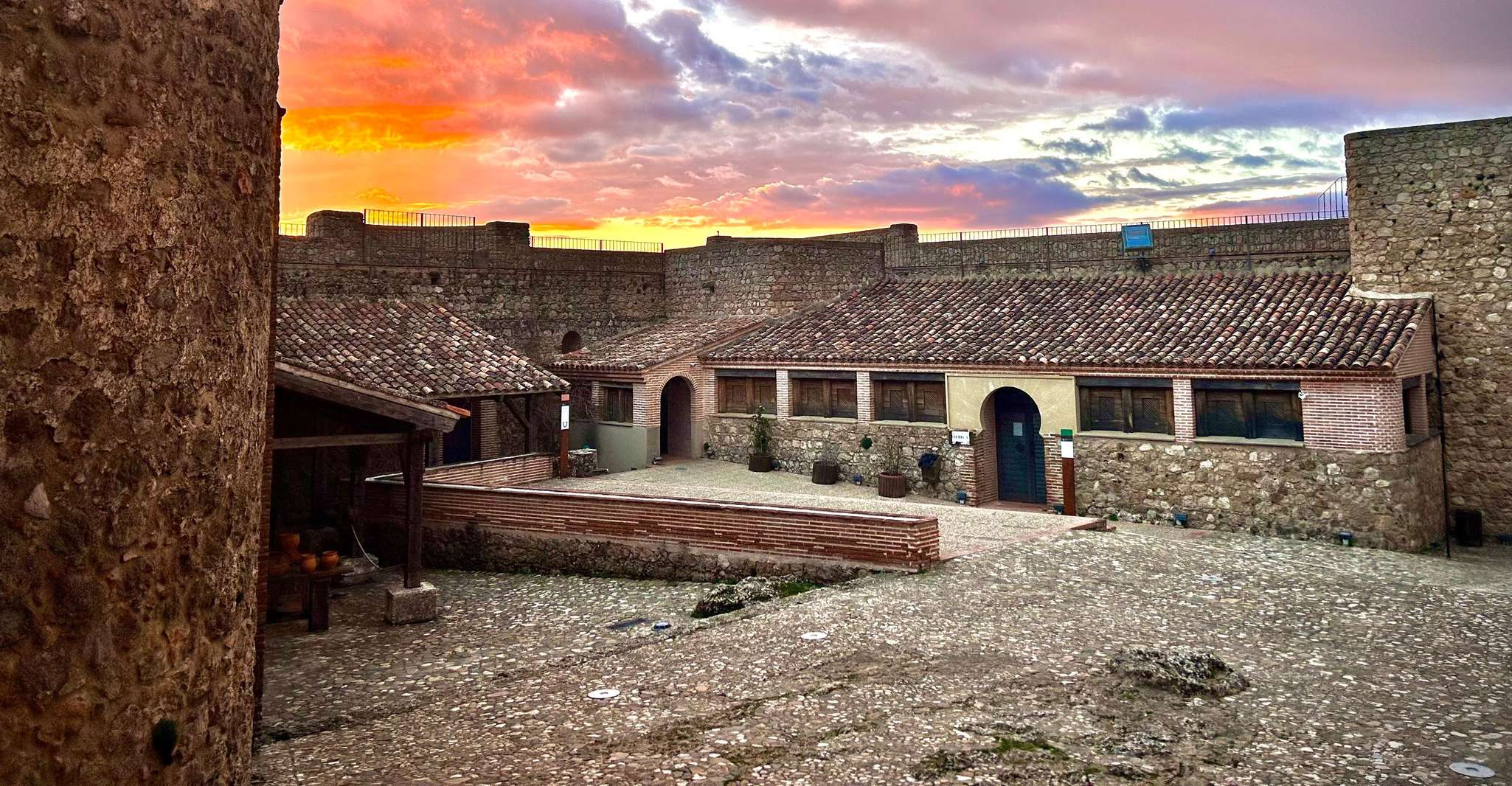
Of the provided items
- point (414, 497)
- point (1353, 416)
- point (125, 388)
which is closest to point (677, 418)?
point (414, 497)

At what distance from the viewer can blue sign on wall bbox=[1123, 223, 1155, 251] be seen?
19.6 meters

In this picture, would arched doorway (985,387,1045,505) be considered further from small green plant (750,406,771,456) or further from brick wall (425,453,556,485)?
brick wall (425,453,556,485)

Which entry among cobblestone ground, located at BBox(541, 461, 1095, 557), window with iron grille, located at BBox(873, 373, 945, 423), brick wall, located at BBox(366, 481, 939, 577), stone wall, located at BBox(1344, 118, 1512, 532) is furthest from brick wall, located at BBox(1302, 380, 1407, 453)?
brick wall, located at BBox(366, 481, 939, 577)

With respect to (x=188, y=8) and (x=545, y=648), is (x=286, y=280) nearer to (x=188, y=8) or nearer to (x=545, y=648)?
(x=545, y=648)

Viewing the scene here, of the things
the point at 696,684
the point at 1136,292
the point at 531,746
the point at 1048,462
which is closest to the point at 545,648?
the point at 696,684

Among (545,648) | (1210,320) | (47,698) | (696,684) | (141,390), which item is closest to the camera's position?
(47,698)

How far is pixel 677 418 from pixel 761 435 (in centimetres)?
330

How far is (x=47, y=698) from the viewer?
2.76m

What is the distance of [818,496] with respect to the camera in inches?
657

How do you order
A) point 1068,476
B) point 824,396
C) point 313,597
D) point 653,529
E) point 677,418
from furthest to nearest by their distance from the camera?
1. point 677,418
2. point 824,396
3. point 1068,476
4. point 653,529
5. point 313,597

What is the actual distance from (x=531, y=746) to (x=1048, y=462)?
12.4 m

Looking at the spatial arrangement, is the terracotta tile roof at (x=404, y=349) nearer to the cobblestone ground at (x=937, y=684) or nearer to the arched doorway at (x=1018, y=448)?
the cobblestone ground at (x=937, y=684)

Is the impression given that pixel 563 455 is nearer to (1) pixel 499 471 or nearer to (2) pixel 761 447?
(1) pixel 499 471

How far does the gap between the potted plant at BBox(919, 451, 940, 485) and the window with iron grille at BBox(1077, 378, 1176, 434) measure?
2.75 meters
